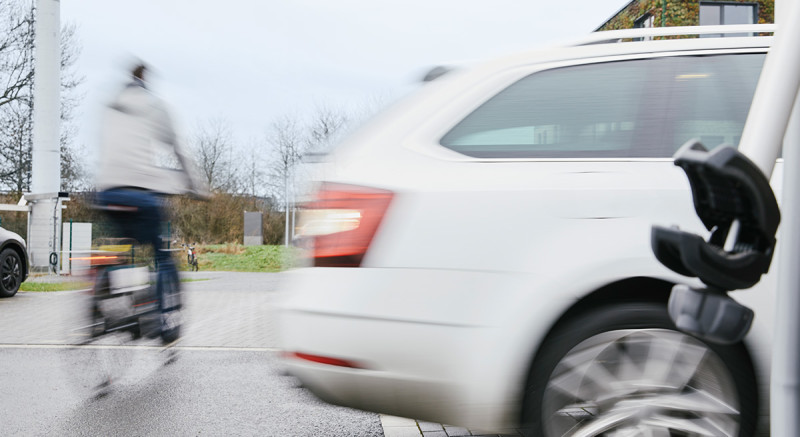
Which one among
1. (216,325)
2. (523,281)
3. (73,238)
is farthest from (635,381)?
(73,238)

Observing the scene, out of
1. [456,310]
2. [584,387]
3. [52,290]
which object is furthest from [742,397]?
[52,290]

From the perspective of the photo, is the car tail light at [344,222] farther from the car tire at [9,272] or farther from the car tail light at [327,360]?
the car tire at [9,272]

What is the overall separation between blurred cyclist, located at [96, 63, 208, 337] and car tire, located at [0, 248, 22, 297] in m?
5.91

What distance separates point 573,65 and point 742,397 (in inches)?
52.4

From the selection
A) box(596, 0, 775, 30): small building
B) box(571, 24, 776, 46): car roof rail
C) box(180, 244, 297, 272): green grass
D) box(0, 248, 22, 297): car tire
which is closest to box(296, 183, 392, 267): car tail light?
box(571, 24, 776, 46): car roof rail

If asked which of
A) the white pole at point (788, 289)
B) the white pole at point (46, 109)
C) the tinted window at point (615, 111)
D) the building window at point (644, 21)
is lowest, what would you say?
the white pole at point (788, 289)

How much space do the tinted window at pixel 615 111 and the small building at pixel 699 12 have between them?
1891 cm

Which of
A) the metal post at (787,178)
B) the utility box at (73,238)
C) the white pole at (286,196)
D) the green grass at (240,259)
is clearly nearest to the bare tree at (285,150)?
the white pole at (286,196)

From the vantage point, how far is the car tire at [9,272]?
9.03 meters

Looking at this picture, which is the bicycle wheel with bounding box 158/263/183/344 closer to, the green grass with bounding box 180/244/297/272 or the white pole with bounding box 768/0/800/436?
the white pole with bounding box 768/0/800/436

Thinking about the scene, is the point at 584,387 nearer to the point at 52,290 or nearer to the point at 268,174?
the point at 52,290

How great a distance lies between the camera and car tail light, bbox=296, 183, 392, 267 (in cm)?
227

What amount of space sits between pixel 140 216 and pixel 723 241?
4133 millimetres

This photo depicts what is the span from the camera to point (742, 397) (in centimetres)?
212
